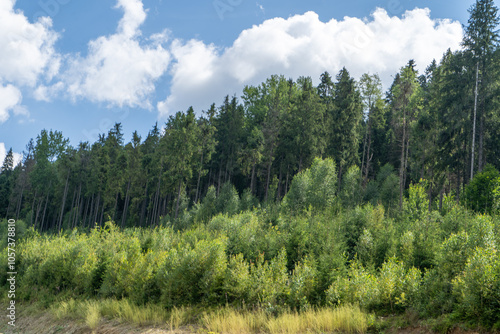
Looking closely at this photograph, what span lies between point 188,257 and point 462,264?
989 centimetres

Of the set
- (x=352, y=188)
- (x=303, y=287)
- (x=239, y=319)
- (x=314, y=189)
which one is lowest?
(x=239, y=319)

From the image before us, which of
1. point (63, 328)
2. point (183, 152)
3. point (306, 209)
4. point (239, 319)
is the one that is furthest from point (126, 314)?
point (183, 152)

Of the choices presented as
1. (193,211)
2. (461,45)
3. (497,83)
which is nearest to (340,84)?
(461,45)

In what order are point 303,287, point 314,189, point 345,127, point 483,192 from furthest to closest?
point 345,127, point 314,189, point 483,192, point 303,287

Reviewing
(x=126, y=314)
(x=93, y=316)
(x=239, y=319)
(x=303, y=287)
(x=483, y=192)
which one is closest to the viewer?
(x=239, y=319)

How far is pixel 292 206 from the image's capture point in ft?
119

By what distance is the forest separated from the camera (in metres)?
12.0

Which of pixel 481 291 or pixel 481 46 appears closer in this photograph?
pixel 481 291

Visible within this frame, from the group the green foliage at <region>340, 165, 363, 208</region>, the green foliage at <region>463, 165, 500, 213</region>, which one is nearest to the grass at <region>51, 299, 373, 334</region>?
the green foliage at <region>463, 165, 500, 213</region>

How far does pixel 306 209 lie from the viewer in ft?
103

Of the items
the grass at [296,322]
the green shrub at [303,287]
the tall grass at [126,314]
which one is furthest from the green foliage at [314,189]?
the grass at [296,322]

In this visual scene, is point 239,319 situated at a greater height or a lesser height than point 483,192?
lesser

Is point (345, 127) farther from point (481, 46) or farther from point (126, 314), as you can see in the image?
point (126, 314)

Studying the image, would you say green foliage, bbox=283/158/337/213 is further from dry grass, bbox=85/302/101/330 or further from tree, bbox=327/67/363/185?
dry grass, bbox=85/302/101/330
